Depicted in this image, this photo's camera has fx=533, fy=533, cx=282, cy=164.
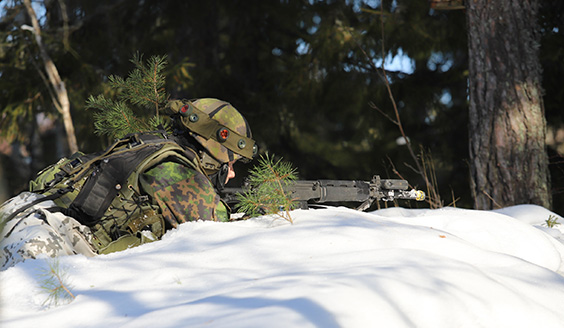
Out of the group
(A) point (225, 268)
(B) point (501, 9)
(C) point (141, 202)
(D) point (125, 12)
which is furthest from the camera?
(D) point (125, 12)

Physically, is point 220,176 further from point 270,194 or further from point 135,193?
point 270,194

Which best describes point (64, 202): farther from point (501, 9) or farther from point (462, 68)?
point (462, 68)

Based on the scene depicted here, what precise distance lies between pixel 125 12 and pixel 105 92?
2417 mm

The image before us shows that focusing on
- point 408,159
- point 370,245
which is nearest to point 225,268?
point 370,245

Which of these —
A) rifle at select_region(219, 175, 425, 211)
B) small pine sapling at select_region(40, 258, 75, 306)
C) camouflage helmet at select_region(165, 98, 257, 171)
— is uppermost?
camouflage helmet at select_region(165, 98, 257, 171)

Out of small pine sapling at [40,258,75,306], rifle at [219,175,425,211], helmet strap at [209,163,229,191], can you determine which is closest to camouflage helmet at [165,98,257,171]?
helmet strap at [209,163,229,191]

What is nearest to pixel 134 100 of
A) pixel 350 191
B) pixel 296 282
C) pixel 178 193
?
pixel 178 193

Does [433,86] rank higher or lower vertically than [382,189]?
higher

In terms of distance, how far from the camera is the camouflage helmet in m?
3.07

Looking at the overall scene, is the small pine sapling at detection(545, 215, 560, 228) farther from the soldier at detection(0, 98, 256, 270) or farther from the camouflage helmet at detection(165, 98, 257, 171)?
the soldier at detection(0, 98, 256, 270)

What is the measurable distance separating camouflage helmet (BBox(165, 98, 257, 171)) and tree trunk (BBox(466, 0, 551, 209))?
8.50 feet

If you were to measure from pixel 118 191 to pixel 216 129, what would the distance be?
2.39 feet

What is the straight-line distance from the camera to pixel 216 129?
3131mm

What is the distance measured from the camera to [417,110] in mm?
7828
